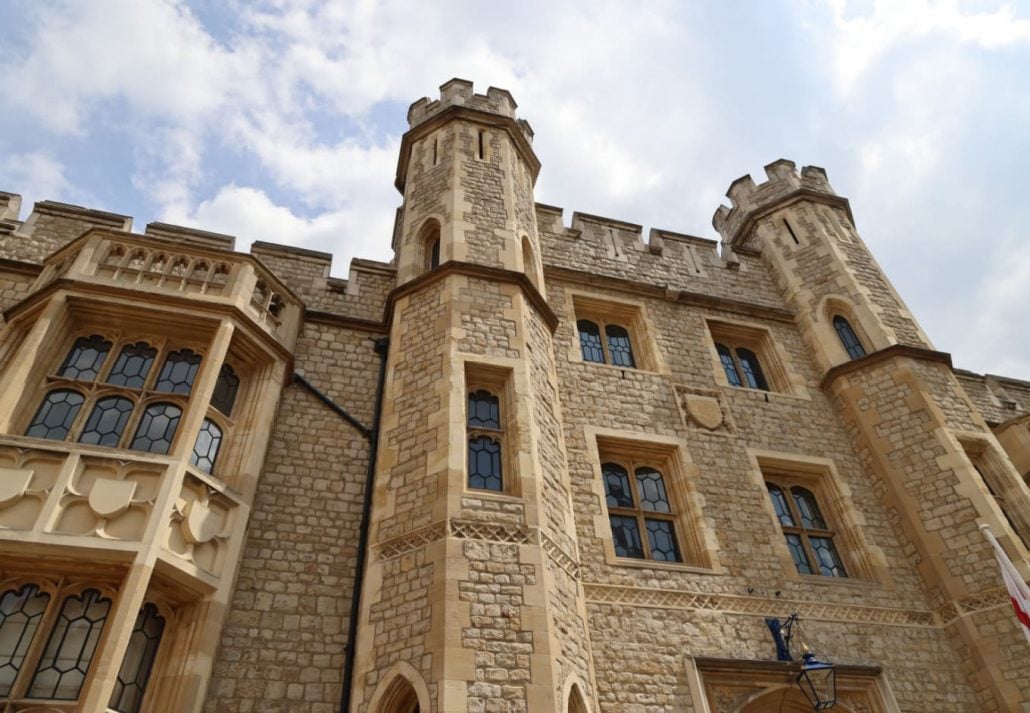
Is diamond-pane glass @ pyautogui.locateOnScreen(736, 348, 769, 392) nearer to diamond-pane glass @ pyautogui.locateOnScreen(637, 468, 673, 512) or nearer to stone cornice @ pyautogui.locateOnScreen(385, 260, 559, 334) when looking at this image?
diamond-pane glass @ pyautogui.locateOnScreen(637, 468, 673, 512)

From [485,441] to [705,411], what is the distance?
3857 millimetres

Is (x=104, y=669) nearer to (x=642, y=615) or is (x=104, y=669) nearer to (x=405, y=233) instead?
(x=642, y=615)

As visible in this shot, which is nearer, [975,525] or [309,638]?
[309,638]

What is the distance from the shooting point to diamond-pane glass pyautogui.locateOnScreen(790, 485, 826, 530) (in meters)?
9.19

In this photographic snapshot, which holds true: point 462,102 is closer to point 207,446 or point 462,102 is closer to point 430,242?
point 430,242

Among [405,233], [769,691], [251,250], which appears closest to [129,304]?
[251,250]

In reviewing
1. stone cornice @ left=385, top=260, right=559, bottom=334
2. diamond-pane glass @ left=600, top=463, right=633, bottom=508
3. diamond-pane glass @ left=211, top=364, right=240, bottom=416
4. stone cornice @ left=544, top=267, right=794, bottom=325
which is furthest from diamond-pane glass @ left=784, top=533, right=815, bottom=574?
diamond-pane glass @ left=211, top=364, right=240, bottom=416

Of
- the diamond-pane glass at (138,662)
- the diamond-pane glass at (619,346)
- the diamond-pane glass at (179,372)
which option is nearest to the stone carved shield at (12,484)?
the diamond-pane glass at (138,662)

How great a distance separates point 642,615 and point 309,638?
3.46m

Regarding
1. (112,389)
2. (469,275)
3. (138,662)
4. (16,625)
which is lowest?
(138,662)

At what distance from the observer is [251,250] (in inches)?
407

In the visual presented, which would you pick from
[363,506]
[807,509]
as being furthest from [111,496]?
[807,509]

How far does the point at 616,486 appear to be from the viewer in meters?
8.66

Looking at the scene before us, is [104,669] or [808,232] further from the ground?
[808,232]
